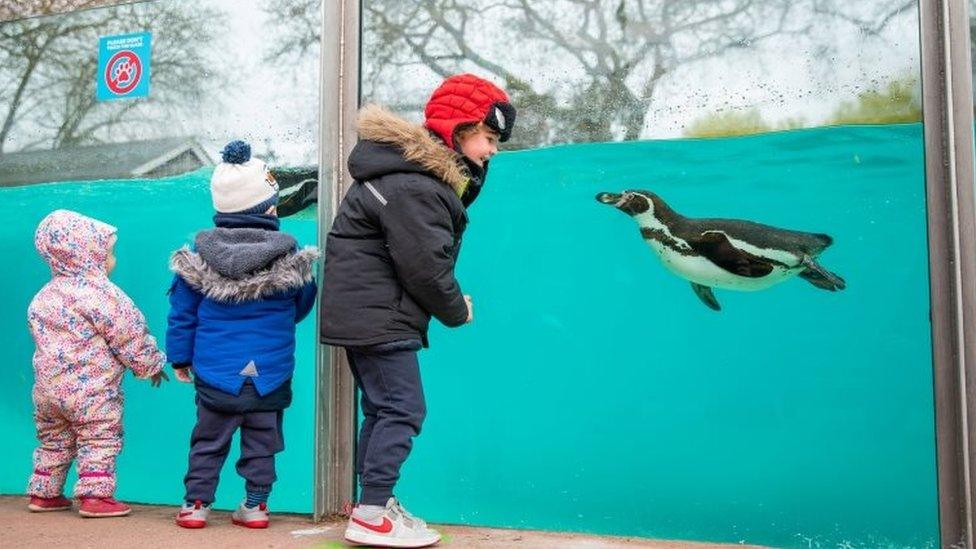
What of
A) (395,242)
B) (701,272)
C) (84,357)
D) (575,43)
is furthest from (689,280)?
(84,357)

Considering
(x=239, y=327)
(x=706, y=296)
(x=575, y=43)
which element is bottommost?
(x=239, y=327)

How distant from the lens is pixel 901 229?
315 centimetres

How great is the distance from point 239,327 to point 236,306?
0.22 ft

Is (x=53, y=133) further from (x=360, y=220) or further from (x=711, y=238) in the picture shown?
(x=711, y=238)

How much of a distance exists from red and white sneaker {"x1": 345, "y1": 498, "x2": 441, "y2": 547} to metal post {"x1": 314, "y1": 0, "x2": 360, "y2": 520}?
2.00 feet

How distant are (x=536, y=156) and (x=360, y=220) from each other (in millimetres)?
848

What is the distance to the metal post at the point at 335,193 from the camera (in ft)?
11.6

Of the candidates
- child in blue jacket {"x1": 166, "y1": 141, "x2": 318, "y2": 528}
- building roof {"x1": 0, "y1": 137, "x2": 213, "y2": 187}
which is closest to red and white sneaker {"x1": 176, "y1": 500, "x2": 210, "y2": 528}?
child in blue jacket {"x1": 166, "y1": 141, "x2": 318, "y2": 528}

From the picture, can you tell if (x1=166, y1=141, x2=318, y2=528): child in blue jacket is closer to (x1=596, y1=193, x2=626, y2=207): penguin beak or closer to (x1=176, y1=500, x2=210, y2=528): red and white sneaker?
(x1=176, y1=500, x2=210, y2=528): red and white sneaker

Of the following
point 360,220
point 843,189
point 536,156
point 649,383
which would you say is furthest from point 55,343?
point 843,189

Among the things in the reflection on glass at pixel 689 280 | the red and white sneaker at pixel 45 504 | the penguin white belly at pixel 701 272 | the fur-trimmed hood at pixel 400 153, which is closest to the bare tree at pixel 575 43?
the reflection on glass at pixel 689 280

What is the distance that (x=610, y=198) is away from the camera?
3508 mm

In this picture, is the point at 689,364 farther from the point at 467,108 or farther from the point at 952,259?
the point at 467,108

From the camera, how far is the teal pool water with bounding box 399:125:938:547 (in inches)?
124
